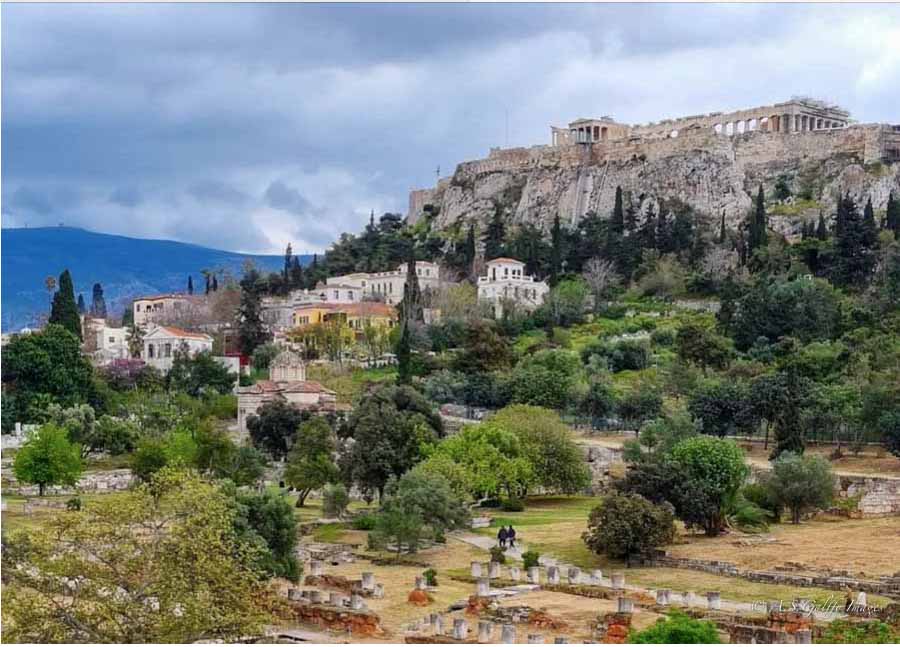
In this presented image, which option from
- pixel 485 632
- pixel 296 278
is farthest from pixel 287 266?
pixel 485 632

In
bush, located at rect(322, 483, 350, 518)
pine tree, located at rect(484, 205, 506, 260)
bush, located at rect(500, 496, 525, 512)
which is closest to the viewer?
bush, located at rect(322, 483, 350, 518)

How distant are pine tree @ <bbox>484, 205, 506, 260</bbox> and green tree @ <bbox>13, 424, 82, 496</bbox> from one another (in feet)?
181

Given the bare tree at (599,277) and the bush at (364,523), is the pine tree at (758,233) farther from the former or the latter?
the bush at (364,523)

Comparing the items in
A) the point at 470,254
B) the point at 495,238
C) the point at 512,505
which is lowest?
the point at 512,505

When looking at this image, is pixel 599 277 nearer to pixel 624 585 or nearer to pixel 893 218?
pixel 893 218

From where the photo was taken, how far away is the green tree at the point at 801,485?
4847 centimetres

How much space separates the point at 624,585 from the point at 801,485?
39.8ft

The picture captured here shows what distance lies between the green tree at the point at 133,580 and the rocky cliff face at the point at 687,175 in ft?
260

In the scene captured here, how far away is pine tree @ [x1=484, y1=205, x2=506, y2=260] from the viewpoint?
10800 centimetres

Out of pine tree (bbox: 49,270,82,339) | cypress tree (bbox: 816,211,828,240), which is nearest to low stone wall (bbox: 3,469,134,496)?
pine tree (bbox: 49,270,82,339)

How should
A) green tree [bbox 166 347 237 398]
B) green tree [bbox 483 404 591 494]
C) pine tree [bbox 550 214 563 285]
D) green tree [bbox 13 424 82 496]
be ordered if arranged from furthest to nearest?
pine tree [bbox 550 214 563 285], green tree [bbox 166 347 237 398], green tree [bbox 483 404 591 494], green tree [bbox 13 424 82 496]

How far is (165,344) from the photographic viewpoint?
8769cm

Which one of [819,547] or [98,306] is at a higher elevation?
[98,306]

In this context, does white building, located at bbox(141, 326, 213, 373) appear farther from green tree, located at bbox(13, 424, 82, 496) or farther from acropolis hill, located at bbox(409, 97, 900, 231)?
acropolis hill, located at bbox(409, 97, 900, 231)
